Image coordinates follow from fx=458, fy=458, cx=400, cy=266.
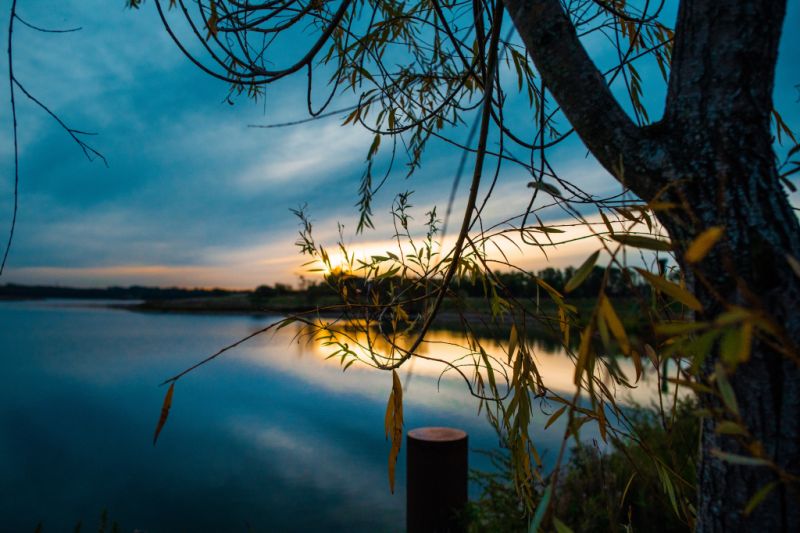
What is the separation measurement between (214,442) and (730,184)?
7414 millimetres

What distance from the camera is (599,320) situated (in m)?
0.34

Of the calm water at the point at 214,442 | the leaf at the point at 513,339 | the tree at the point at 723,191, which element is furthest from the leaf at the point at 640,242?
the calm water at the point at 214,442

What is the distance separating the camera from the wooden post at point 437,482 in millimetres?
2361

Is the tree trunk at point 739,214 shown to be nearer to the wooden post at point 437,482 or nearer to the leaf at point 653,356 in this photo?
the leaf at point 653,356

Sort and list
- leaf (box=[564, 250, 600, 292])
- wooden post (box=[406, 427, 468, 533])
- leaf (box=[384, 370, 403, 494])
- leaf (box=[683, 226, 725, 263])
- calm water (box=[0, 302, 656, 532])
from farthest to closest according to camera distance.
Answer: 1. calm water (box=[0, 302, 656, 532])
2. wooden post (box=[406, 427, 468, 533])
3. leaf (box=[384, 370, 403, 494])
4. leaf (box=[564, 250, 600, 292])
5. leaf (box=[683, 226, 725, 263])

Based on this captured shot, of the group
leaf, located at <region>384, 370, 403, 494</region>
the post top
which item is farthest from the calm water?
leaf, located at <region>384, 370, 403, 494</region>

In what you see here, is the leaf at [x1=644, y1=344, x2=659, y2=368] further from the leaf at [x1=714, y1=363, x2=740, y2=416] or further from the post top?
the post top

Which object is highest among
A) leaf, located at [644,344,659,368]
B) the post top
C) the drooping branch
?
the drooping branch

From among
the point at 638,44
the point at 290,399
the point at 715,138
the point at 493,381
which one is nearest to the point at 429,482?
the point at 493,381

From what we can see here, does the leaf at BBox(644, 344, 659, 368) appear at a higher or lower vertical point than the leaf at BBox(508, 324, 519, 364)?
lower

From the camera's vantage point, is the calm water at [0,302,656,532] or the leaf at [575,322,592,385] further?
the calm water at [0,302,656,532]

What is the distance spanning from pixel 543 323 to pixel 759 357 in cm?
38

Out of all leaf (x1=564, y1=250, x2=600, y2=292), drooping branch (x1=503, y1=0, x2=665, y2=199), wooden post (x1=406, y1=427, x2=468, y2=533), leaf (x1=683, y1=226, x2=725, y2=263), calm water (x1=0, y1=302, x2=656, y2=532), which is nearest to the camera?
leaf (x1=683, y1=226, x2=725, y2=263)

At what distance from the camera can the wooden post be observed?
236 cm
